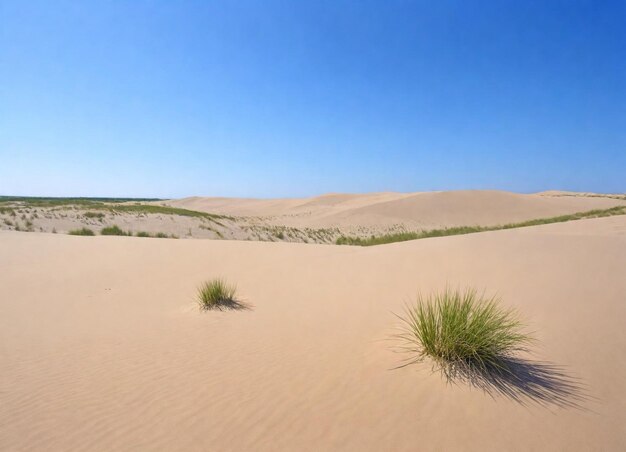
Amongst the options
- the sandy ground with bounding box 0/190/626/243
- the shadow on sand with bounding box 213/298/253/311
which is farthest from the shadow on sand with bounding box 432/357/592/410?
the sandy ground with bounding box 0/190/626/243

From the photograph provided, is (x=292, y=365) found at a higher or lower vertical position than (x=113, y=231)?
lower

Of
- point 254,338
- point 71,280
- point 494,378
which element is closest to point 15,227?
point 71,280

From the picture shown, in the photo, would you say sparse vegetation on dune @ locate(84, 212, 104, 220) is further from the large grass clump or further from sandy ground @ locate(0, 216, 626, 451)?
the large grass clump

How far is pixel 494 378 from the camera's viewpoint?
3271mm

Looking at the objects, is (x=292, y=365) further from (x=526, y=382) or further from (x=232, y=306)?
(x=232, y=306)

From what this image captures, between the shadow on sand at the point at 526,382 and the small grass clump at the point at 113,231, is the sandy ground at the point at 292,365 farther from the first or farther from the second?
the small grass clump at the point at 113,231

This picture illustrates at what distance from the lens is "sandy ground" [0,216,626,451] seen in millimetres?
2656

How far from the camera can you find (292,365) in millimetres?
3811

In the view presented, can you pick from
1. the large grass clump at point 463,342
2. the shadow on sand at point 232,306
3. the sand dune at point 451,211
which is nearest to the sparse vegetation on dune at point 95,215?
the sand dune at point 451,211

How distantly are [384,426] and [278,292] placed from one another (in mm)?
4871

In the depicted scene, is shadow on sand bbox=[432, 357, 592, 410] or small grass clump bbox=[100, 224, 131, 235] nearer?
shadow on sand bbox=[432, 357, 592, 410]

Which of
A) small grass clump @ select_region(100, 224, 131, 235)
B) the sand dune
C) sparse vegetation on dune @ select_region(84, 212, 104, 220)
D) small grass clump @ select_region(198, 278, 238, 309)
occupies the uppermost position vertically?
the sand dune

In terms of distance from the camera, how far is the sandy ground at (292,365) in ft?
8.71

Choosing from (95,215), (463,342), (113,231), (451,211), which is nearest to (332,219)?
(451,211)
